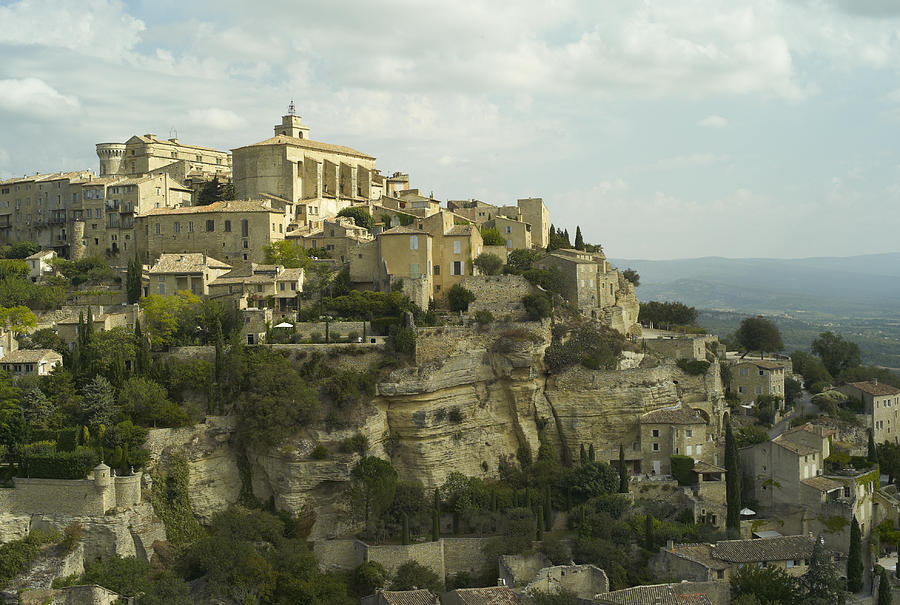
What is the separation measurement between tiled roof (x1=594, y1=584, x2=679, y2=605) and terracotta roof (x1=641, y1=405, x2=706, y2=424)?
11.1 m

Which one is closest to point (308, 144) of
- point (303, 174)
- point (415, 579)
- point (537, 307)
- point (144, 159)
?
point (303, 174)

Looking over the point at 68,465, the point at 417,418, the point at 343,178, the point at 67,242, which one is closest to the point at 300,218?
the point at 343,178

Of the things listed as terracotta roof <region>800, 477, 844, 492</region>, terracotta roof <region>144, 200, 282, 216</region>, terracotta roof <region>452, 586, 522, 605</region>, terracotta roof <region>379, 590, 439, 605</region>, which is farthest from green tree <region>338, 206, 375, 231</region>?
terracotta roof <region>800, 477, 844, 492</region>

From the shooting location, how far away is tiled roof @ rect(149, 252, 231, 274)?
51.5 meters

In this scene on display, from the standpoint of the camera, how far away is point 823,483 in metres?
41.7

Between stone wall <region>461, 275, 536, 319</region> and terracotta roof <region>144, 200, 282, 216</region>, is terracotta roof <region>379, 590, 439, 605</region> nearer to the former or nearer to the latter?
stone wall <region>461, 275, 536, 319</region>

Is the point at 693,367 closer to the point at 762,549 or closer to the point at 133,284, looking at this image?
the point at 762,549

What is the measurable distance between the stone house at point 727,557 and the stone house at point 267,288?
22.6 m

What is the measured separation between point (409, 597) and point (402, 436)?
Result: 9793 mm

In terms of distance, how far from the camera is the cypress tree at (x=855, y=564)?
37.7 metres

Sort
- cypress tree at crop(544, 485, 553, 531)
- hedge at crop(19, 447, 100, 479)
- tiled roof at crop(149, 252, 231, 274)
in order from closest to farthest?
hedge at crop(19, 447, 100, 479) → cypress tree at crop(544, 485, 553, 531) → tiled roof at crop(149, 252, 231, 274)

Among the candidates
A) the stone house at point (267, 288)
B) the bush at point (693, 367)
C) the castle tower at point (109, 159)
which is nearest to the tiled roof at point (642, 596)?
the bush at point (693, 367)

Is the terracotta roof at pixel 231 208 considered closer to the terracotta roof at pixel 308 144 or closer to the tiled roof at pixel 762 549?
the terracotta roof at pixel 308 144

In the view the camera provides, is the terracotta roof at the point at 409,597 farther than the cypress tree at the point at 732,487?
No
